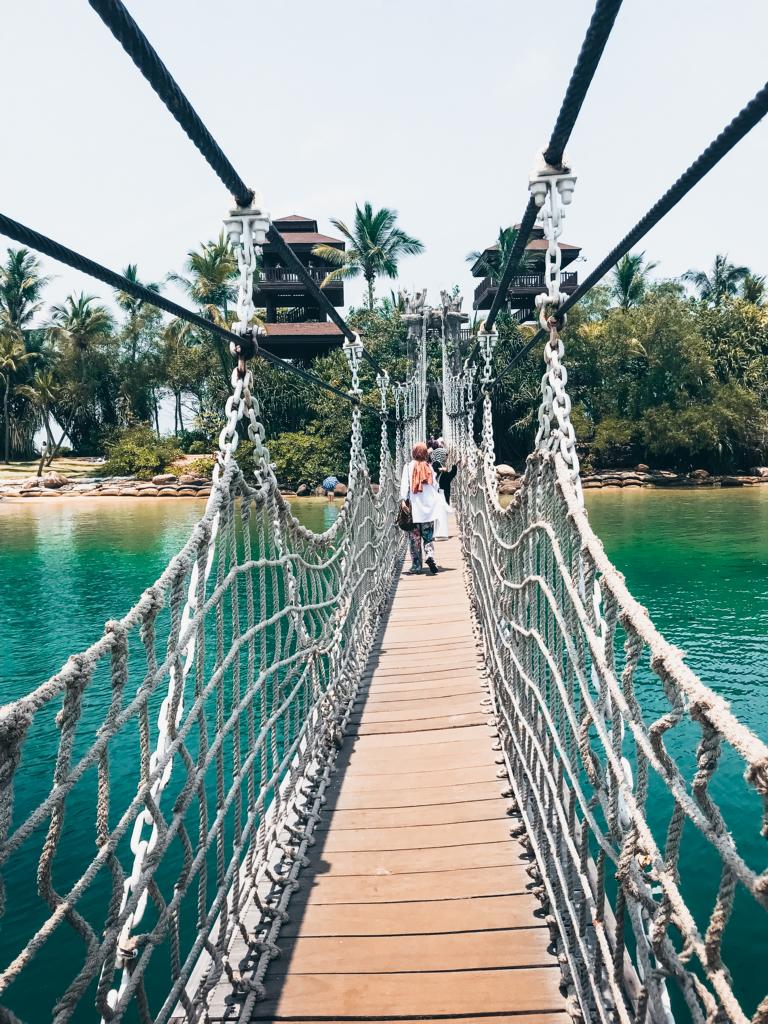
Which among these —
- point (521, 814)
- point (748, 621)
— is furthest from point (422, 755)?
point (748, 621)

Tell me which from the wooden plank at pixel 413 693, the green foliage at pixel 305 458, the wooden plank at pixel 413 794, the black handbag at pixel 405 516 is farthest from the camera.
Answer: the green foliage at pixel 305 458

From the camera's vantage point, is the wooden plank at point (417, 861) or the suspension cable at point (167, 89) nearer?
the suspension cable at point (167, 89)

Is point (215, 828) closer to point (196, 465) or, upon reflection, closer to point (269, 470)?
point (269, 470)

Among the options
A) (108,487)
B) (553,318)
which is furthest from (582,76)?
(108,487)

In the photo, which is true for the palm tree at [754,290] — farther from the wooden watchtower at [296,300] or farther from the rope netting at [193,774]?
the rope netting at [193,774]

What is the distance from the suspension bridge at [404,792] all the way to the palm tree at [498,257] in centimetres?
2084

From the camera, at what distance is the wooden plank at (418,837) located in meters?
2.07

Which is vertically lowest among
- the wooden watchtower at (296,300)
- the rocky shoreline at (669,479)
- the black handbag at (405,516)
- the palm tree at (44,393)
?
the rocky shoreline at (669,479)

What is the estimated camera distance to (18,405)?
27719mm

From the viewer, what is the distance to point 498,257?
24422 millimetres

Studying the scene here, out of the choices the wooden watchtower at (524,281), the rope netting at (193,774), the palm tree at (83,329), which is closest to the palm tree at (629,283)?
the wooden watchtower at (524,281)

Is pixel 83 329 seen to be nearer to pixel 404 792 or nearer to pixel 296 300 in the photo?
pixel 296 300

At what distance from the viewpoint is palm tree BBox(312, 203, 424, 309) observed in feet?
82.2

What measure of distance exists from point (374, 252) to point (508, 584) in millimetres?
23963
